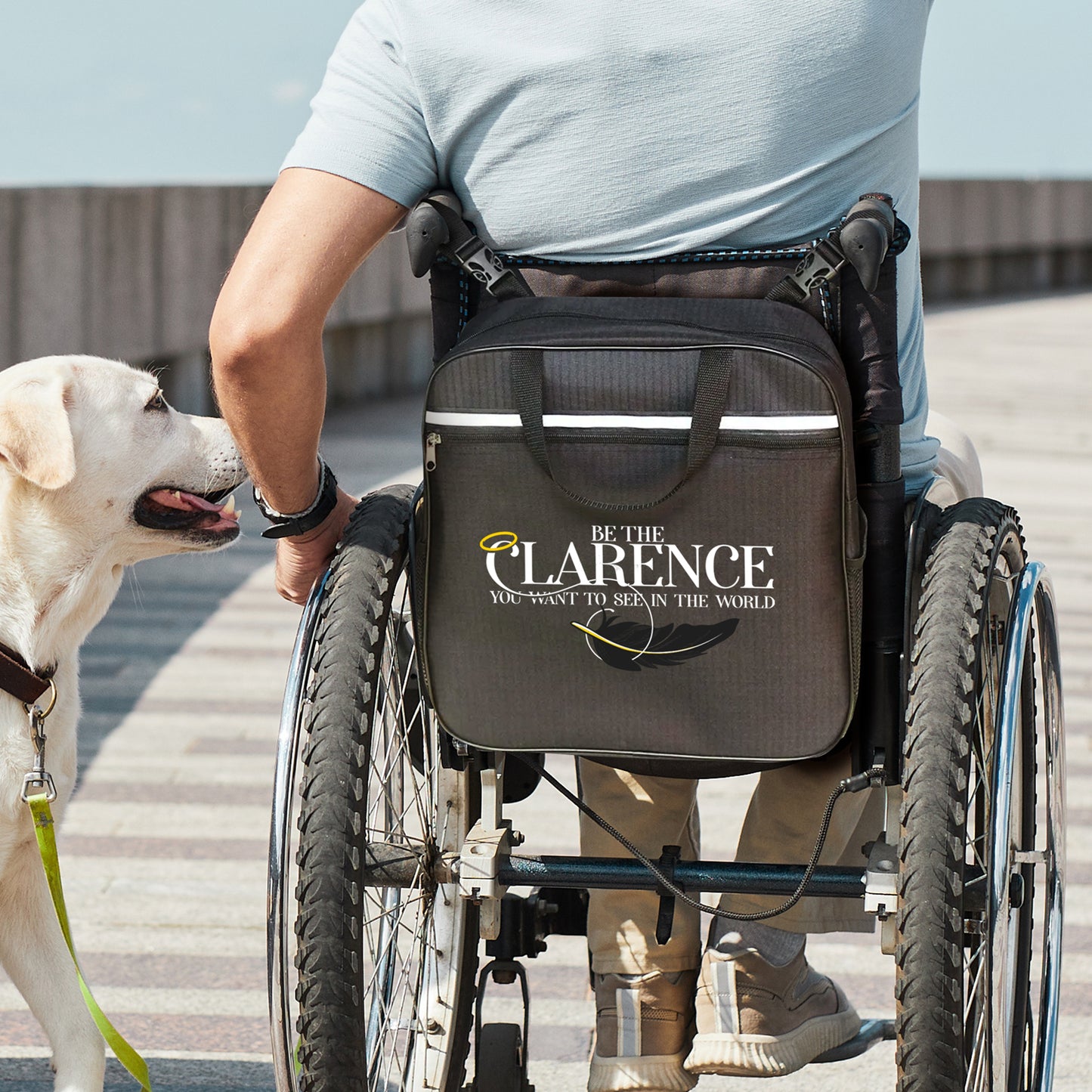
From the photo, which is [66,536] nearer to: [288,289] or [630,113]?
[288,289]

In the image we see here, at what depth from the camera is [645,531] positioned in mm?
2230

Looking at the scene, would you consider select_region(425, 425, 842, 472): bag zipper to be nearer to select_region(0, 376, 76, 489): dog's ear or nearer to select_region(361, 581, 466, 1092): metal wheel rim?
select_region(361, 581, 466, 1092): metal wheel rim

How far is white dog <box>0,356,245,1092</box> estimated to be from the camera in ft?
9.41

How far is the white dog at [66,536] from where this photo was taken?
2.87 meters

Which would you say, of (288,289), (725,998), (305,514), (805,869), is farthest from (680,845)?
(288,289)

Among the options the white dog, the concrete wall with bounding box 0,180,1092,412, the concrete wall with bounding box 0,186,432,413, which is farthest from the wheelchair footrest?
the concrete wall with bounding box 0,180,1092,412

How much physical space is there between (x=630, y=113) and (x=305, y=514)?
745 mm

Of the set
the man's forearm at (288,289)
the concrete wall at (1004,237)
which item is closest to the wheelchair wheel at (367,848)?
the man's forearm at (288,289)

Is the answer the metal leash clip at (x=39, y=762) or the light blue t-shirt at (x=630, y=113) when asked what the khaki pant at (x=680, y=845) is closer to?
the light blue t-shirt at (x=630, y=113)

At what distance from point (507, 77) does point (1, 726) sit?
1.34 m

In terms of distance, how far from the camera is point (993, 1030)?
2.19m

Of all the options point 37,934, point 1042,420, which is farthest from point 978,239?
point 37,934

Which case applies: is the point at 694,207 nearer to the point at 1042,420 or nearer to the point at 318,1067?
the point at 318,1067

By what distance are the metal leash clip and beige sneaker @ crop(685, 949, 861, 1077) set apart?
1.08 meters
